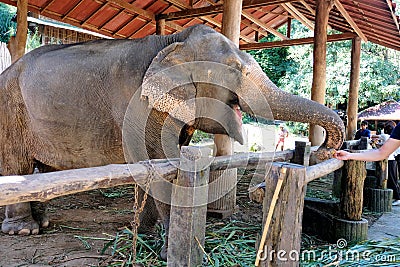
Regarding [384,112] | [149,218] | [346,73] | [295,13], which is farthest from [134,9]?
[346,73]

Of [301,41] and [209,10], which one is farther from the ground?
[301,41]

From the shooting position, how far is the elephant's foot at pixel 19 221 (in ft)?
12.9

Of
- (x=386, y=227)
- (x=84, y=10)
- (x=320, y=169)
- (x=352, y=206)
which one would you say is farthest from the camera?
(x=84, y=10)

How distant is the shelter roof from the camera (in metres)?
15.0

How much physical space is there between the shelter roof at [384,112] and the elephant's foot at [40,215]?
13758 millimetres

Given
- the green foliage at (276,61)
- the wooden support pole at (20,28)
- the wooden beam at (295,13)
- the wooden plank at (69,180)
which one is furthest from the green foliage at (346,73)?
the wooden plank at (69,180)

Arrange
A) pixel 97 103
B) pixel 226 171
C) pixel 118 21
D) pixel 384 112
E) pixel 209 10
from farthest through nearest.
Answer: pixel 384 112 → pixel 118 21 → pixel 209 10 → pixel 226 171 → pixel 97 103

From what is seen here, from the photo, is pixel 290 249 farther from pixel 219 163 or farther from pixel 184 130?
pixel 184 130

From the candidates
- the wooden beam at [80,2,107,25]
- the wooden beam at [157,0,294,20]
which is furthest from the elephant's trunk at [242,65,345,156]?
the wooden beam at [80,2,107,25]

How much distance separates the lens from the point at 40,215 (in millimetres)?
4184

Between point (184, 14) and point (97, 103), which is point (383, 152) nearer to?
point (97, 103)

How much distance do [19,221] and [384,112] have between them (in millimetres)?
14739

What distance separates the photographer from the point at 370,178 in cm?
564

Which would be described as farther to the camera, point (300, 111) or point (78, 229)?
point (78, 229)
